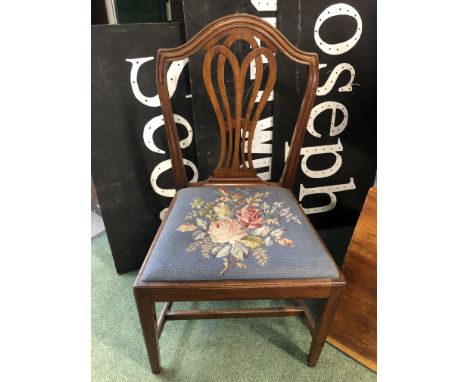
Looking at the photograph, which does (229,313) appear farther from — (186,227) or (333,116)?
(333,116)

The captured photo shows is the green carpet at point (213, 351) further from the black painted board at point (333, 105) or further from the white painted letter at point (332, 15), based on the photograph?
the white painted letter at point (332, 15)

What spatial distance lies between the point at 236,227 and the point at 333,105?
0.76 metres

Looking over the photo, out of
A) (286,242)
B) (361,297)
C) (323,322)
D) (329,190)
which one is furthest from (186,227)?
(329,190)

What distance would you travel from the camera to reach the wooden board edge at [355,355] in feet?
3.47

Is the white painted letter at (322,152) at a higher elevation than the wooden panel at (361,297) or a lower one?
higher

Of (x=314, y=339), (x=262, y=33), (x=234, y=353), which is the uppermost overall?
(x=262, y=33)

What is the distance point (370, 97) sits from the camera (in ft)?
4.27

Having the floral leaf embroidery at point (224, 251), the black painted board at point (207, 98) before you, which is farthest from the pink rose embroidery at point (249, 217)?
the black painted board at point (207, 98)

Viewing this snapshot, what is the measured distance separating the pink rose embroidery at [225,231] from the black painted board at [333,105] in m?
0.56

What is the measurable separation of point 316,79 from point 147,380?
1.15m

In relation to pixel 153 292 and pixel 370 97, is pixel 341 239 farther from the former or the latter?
pixel 153 292

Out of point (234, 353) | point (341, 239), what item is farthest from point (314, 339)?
point (341, 239)

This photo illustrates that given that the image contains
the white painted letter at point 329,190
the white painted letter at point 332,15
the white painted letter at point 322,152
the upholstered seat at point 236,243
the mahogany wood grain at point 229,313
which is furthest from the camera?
the white painted letter at point 329,190

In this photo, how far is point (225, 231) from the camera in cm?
86
